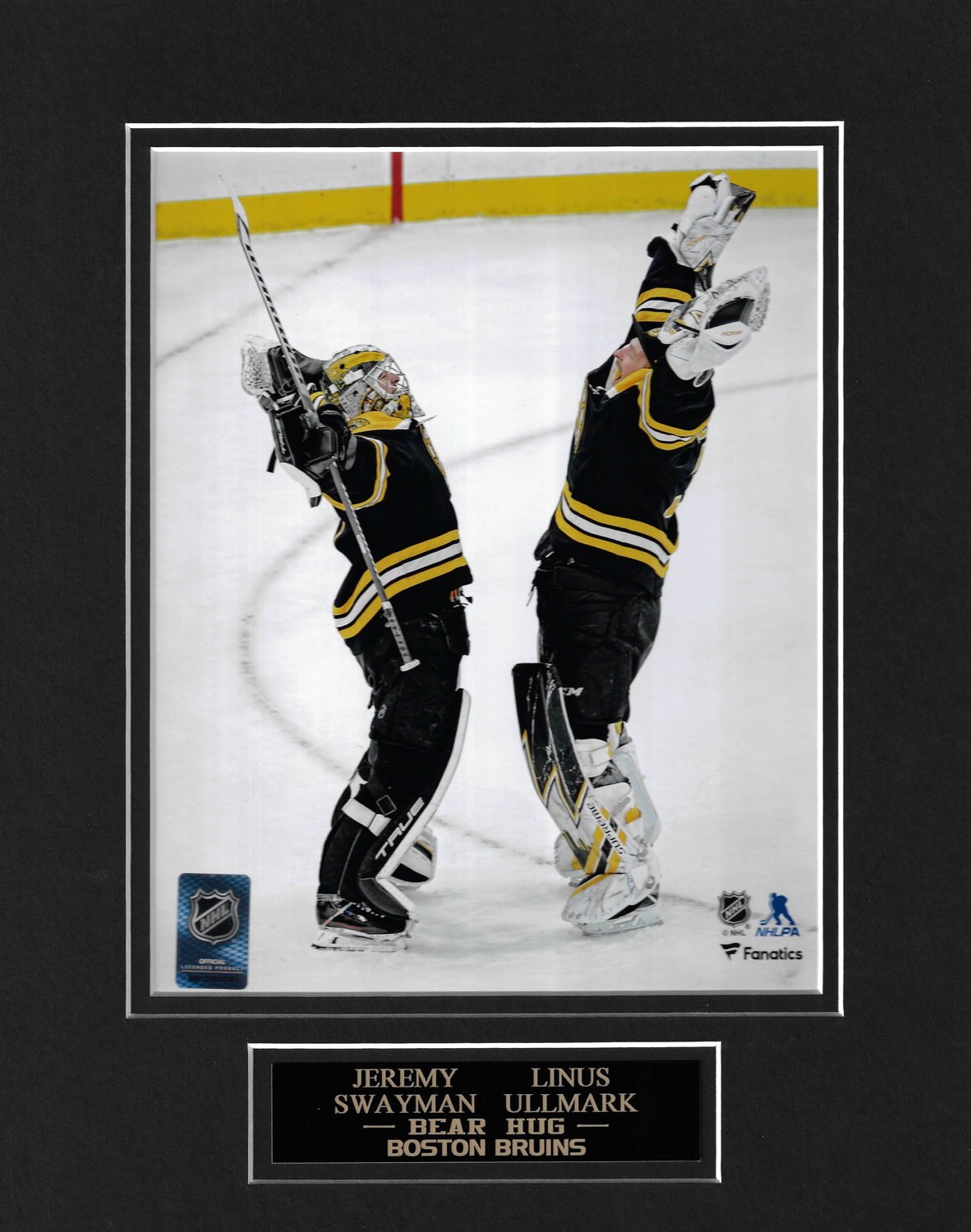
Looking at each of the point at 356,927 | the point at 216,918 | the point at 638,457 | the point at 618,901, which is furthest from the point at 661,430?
the point at 216,918

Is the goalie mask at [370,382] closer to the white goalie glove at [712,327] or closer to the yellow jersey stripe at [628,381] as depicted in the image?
the yellow jersey stripe at [628,381]

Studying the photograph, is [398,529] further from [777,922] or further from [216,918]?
[777,922]

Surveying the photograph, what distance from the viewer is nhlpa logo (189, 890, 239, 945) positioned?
6.79 ft

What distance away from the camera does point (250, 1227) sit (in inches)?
80.2

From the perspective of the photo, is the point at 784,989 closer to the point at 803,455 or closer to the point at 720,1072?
the point at 720,1072

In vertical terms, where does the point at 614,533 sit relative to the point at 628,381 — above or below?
below

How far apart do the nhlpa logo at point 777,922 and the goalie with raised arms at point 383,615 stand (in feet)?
2.24

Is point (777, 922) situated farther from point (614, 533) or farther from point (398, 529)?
point (398, 529)

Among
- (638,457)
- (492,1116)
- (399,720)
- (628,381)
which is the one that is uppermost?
(628,381)

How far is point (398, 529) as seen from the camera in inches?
82.5

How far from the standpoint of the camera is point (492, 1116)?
80.5 inches

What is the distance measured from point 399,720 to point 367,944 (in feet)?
1.47
